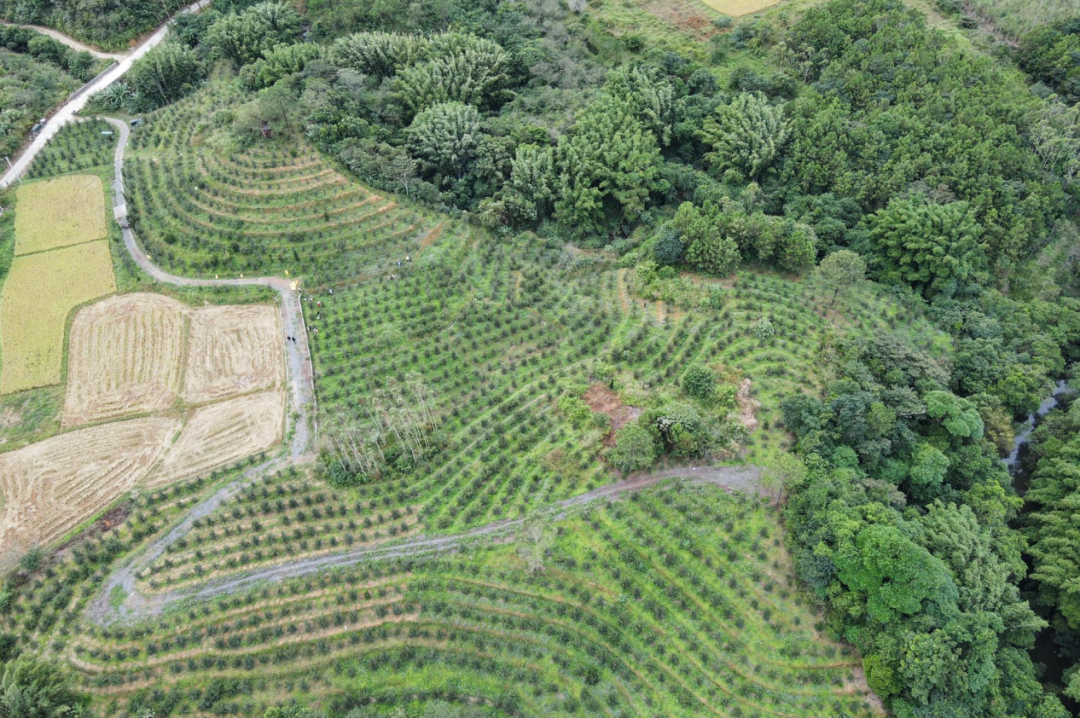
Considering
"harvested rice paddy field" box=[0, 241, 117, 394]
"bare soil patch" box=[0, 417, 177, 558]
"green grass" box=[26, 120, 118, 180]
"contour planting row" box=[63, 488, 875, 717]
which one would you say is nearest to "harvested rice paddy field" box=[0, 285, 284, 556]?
"bare soil patch" box=[0, 417, 177, 558]

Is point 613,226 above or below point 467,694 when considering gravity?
above

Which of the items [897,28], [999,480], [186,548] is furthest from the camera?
[897,28]

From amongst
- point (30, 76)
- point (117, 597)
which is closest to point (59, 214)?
point (30, 76)

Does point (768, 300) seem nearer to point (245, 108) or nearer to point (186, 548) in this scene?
point (186, 548)

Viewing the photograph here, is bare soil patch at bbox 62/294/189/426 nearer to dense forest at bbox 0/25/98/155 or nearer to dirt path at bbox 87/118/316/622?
dirt path at bbox 87/118/316/622

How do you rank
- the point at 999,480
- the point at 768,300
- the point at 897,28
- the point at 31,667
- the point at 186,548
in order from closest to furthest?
the point at 31,667, the point at 186,548, the point at 999,480, the point at 768,300, the point at 897,28

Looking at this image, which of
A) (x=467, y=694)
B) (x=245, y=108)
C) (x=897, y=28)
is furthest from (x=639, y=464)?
(x=897, y=28)
